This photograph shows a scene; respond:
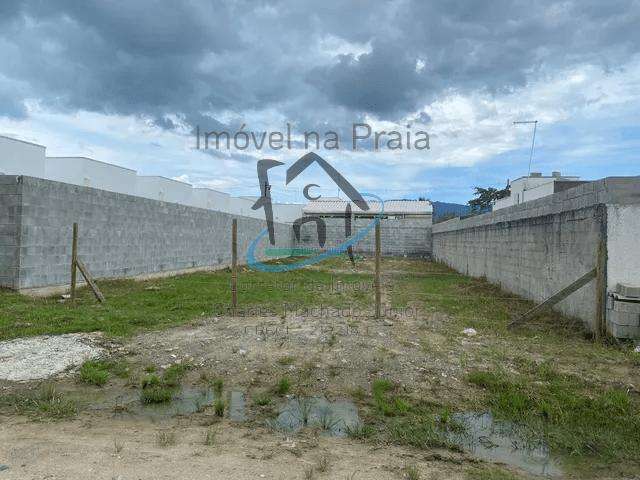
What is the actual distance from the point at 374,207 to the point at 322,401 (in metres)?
35.7

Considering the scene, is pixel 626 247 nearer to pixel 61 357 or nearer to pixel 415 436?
pixel 415 436

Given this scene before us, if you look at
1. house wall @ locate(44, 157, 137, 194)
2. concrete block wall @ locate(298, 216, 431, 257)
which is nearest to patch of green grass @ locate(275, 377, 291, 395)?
house wall @ locate(44, 157, 137, 194)

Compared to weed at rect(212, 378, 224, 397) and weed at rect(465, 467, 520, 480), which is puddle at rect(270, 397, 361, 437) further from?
weed at rect(465, 467, 520, 480)

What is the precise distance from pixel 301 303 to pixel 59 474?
6525mm

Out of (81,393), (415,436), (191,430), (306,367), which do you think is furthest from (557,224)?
(81,393)

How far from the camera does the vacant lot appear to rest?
2863 mm

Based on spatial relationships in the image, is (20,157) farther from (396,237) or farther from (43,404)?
(396,237)

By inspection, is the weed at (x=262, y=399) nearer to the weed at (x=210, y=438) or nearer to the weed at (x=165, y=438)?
the weed at (x=210, y=438)

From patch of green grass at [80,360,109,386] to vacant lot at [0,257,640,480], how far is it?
0.02 metres

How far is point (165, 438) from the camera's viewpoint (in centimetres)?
313

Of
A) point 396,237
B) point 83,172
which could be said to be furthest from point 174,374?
point 396,237

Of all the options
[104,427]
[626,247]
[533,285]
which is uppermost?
[626,247]

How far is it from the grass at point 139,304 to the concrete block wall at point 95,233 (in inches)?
22.0

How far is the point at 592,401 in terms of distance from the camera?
3916 mm
